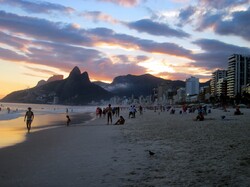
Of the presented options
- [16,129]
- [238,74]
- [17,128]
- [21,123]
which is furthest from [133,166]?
[238,74]

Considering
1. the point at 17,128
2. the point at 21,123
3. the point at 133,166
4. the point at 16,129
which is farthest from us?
the point at 21,123

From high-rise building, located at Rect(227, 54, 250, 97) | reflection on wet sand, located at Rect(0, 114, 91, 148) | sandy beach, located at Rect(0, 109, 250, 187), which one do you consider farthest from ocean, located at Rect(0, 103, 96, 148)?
high-rise building, located at Rect(227, 54, 250, 97)

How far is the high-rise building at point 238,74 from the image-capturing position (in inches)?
6654

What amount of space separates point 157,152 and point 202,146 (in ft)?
Answer: 5.59

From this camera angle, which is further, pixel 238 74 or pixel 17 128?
pixel 238 74

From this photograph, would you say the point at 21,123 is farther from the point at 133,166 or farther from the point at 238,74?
the point at 238,74

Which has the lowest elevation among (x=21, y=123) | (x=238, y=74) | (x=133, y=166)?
(x=21, y=123)

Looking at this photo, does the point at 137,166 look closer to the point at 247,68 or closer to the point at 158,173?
the point at 158,173

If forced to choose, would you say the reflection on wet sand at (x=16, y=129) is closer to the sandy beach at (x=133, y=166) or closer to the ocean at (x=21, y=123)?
the ocean at (x=21, y=123)

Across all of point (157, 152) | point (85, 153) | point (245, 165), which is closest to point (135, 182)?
point (245, 165)

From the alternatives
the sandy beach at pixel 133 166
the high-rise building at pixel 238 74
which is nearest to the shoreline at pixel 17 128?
the sandy beach at pixel 133 166

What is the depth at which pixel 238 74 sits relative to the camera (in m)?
169

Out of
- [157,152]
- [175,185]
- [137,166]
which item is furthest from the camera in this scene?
[157,152]

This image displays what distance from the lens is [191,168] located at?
7.34 meters
